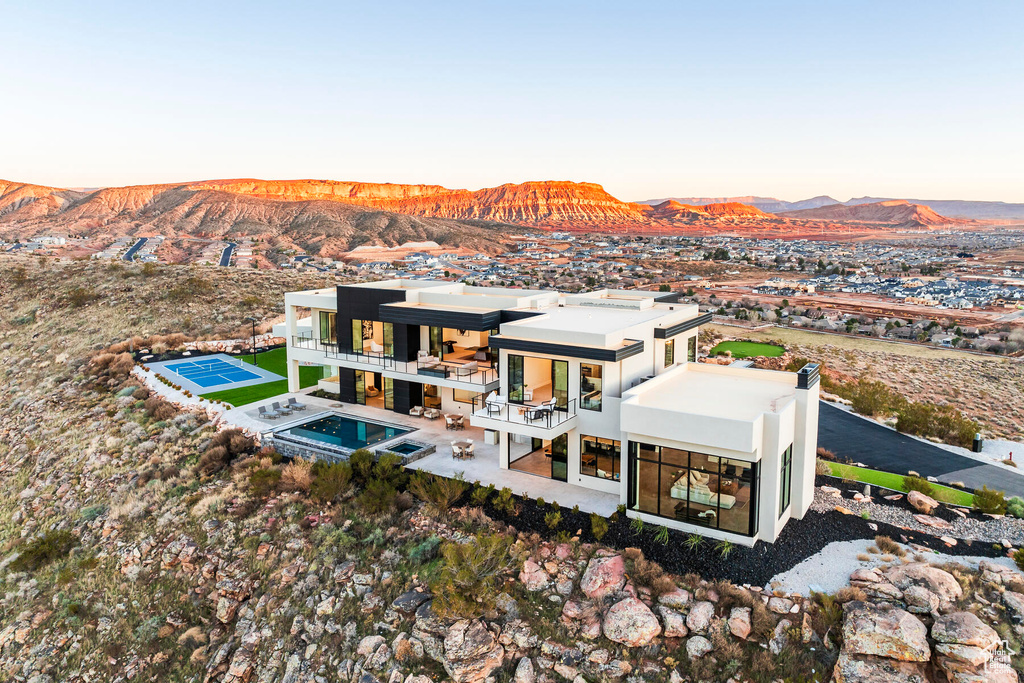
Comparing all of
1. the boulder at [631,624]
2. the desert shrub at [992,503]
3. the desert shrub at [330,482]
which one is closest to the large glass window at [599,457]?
the boulder at [631,624]

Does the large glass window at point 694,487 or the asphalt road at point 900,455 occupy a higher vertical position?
the large glass window at point 694,487

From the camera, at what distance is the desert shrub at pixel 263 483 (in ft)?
61.1

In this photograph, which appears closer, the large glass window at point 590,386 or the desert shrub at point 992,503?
the desert shrub at point 992,503

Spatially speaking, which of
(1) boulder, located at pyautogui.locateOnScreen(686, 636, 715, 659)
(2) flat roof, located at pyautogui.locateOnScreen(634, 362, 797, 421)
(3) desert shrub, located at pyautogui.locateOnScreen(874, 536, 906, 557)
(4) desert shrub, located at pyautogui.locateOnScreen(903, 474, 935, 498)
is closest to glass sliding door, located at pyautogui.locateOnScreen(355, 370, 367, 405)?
(2) flat roof, located at pyautogui.locateOnScreen(634, 362, 797, 421)

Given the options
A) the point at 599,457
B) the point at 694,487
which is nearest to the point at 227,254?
the point at 599,457

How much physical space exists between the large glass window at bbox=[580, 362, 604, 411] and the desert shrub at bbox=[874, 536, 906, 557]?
23.6 ft

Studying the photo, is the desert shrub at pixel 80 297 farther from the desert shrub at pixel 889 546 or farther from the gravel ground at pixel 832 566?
the desert shrub at pixel 889 546

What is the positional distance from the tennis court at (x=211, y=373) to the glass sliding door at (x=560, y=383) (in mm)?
17029

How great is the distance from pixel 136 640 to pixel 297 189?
194229 millimetres

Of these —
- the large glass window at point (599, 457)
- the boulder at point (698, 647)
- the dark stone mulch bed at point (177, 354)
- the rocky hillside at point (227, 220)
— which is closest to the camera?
the boulder at point (698, 647)

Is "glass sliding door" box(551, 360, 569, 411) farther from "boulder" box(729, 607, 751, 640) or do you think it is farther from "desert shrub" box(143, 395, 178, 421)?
"desert shrub" box(143, 395, 178, 421)

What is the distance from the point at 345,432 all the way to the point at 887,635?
1645 centimetres

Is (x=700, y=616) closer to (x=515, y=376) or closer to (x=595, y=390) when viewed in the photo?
(x=595, y=390)

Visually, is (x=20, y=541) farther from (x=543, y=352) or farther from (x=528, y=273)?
(x=528, y=273)
